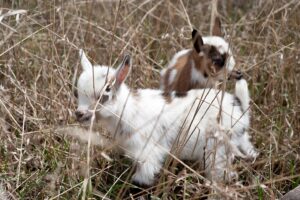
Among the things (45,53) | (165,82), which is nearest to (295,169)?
(165,82)

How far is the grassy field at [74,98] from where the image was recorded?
3463 millimetres

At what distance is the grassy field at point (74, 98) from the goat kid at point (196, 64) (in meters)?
0.13

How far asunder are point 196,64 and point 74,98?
914 mm

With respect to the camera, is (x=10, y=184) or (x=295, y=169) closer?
(x=10, y=184)

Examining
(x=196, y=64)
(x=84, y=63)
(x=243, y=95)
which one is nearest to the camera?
(x=84, y=63)

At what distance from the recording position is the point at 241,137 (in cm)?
378

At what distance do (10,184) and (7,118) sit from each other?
726 millimetres

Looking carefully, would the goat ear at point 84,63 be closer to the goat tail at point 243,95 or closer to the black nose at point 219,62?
the goat tail at point 243,95

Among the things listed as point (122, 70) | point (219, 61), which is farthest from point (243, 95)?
point (122, 70)

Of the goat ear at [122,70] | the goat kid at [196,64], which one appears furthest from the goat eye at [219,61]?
the goat ear at [122,70]

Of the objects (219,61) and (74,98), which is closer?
(74,98)

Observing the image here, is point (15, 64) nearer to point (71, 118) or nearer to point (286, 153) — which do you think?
point (71, 118)

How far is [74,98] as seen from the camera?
408cm

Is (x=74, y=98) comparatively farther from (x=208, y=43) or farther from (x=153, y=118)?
(x=208, y=43)
